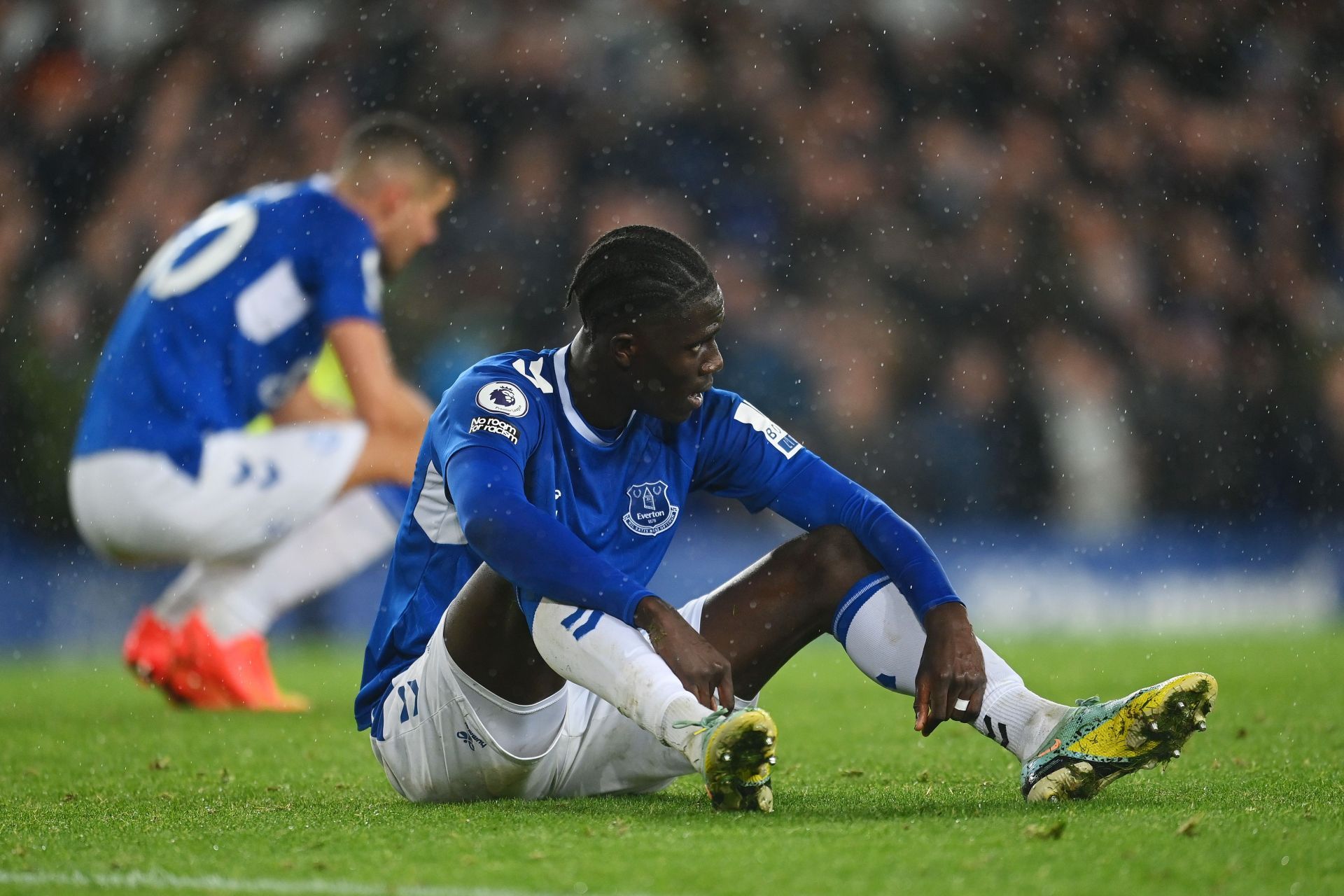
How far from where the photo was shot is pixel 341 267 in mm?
5516

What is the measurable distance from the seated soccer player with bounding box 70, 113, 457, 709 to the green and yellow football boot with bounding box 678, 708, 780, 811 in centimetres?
317

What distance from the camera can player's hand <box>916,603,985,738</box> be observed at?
2.72m

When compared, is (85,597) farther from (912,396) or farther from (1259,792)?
(1259,792)

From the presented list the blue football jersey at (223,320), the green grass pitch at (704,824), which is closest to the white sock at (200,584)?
the blue football jersey at (223,320)

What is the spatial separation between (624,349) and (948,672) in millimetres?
816

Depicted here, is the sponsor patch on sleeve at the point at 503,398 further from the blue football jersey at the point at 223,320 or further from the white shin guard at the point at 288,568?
the white shin guard at the point at 288,568

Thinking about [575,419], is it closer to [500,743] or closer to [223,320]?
[500,743]

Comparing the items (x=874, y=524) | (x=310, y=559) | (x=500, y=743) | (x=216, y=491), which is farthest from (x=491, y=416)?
(x=310, y=559)

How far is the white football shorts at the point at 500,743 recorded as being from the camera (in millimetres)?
2805

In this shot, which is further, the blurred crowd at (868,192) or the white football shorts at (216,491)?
the blurred crowd at (868,192)

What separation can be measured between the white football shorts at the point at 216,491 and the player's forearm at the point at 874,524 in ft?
9.62

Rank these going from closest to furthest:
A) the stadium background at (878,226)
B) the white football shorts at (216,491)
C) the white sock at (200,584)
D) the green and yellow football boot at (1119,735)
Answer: the green and yellow football boot at (1119,735)
the white football shorts at (216,491)
the white sock at (200,584)
the stadium background at (878,226)

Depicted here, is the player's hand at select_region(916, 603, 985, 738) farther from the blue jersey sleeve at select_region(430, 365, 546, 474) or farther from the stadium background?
the stadium background

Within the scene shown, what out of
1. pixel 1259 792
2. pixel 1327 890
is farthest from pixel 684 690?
pixel 1259 792
